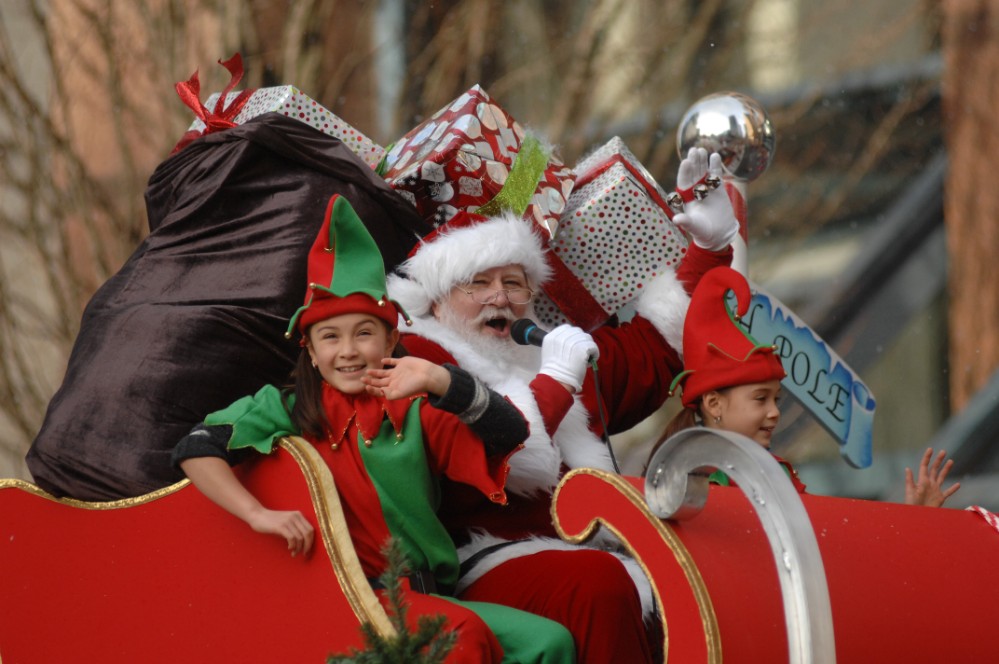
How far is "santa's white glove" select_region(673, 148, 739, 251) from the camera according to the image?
12.3 feet

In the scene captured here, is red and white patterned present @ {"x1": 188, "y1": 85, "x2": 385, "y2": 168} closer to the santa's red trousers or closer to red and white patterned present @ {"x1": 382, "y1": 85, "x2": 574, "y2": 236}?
red and white patterned present @ {"x1": 382, "y1": 85, "x2": 574, "y2": 236}

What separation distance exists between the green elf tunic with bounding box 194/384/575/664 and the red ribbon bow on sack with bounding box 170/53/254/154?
1079 mm

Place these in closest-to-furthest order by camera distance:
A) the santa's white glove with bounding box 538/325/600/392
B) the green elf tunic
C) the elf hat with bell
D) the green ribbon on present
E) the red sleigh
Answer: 1. the red sleigh
2. the green elf tunic
3. the santa's white glove with bounding box 538/325/600/392
4. the elf hat with bell
5. the green ribbon on present

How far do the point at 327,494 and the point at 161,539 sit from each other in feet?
1.49

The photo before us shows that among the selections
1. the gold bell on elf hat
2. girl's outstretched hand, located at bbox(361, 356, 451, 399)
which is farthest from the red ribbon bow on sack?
girl's outstretched hand, located at bbox(361, 356, 451, 399)

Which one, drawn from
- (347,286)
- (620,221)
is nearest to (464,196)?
(620,221)

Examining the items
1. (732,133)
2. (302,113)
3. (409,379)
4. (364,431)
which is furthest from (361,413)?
(732,133)

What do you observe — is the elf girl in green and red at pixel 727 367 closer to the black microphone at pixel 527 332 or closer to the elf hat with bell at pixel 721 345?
the elf hat with bell at pixel 721 345

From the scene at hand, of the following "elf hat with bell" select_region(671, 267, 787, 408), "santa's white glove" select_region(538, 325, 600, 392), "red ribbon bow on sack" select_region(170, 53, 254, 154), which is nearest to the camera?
"santa's white glove" select_region(538, 325, 600, 392)

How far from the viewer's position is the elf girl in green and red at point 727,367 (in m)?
3.40

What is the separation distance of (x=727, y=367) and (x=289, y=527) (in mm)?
1065

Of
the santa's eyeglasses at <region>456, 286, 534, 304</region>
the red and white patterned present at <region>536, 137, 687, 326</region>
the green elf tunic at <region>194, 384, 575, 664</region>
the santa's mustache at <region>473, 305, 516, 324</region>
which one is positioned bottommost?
the green elf tunic at <region>194, 384, 575, 664</region>

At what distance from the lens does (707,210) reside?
12.4 ft

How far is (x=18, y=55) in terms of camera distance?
291 inches
